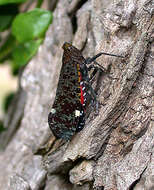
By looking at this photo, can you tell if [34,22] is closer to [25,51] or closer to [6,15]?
[25,51]

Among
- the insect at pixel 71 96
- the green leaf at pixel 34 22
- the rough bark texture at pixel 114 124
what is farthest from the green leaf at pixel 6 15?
the insect at pixel 71 96

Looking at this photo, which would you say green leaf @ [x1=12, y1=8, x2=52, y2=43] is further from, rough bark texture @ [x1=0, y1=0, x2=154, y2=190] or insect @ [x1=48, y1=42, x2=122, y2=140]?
insect @ [x1=48, y1=42, x2=122, y2=140]

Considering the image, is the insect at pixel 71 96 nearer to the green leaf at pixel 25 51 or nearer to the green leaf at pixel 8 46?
the green leaf at pixel 25 51

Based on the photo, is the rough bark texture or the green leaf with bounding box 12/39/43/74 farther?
the green leaf with bounding box 12/39/43/74

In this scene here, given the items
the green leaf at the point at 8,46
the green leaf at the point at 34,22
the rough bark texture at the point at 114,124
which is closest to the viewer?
the rough bark texture at the point at 114,124

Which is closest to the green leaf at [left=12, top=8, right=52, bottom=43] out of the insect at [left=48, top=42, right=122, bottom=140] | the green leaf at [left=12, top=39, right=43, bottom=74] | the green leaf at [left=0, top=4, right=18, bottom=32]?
the green leaf at [left=12, top=39, right=43, bottom=74]

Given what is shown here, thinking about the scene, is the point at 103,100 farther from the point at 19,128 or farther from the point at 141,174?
the point at 19,128

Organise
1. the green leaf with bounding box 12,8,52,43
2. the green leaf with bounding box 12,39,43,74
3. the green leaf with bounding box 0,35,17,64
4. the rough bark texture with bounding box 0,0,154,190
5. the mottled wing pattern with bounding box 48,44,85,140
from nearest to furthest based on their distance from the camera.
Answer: the rough bark texture with bounding box 0,0,154,190
the mottled wing pattern with bounding box 48,44,85,140
the green leaf with bounding box 12,8,52,43
the green leaf with bounding box 12,39,43,74
the green leaf with bounding box 0,35,17,64
